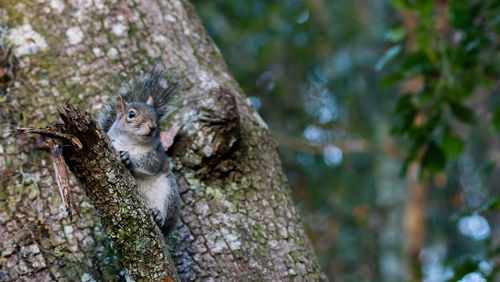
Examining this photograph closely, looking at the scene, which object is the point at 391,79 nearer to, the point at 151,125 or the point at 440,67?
the point at 440,67

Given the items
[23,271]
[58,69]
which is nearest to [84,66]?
[58,69]

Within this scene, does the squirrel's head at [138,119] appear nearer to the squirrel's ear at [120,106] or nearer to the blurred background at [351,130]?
the squirrel's ear at [120,106]

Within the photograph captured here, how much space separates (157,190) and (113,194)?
57 centimetres

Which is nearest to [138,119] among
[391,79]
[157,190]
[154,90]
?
[154,90]

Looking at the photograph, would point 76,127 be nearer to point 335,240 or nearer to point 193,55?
point 193,55

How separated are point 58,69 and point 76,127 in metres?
1.04

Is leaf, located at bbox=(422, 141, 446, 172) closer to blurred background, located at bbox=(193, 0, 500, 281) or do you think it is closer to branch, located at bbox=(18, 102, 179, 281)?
blurred background, located at bbox=(193, 0, 500, 281)

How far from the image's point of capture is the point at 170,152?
2.33 meters

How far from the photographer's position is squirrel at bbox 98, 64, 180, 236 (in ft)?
7.01

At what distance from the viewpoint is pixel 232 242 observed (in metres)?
2.11

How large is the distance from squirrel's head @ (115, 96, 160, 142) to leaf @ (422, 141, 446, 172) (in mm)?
1762

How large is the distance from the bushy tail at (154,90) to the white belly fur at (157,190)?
11.9 inches

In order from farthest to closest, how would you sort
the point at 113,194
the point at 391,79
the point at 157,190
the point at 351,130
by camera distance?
the point at 351,130 → the point at 391,79 → the point at 157,190 → the point at 113,194

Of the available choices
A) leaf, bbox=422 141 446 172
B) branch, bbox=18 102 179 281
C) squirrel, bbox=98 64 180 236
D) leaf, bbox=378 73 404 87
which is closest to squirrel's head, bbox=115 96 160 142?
squirrel, bbox=98 64 180 236
